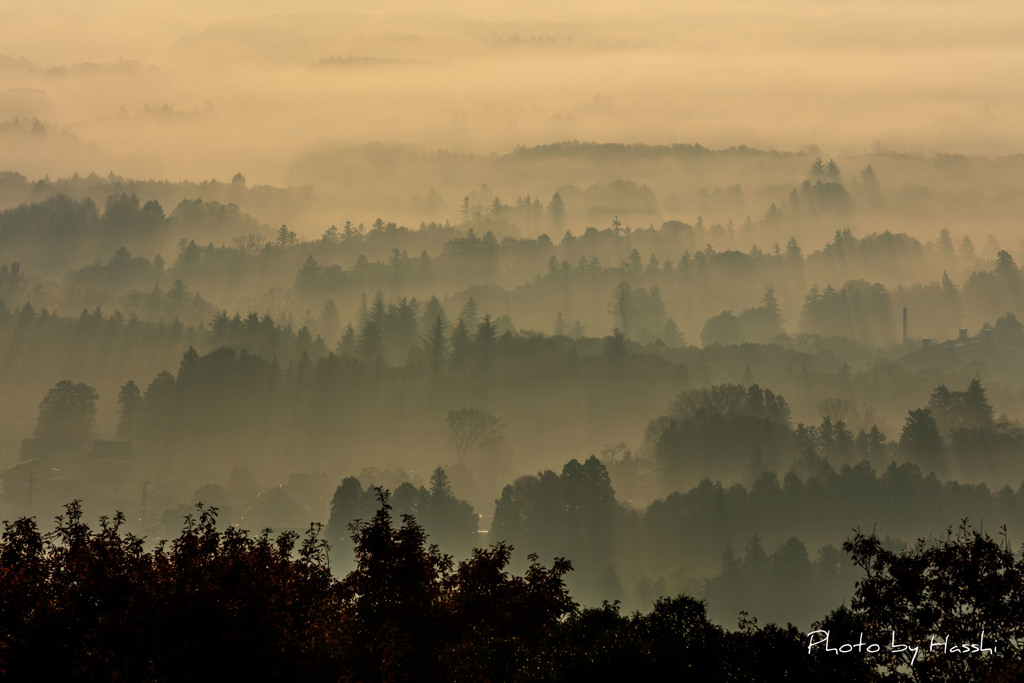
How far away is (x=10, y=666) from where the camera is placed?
44.2m

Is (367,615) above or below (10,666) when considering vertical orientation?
above

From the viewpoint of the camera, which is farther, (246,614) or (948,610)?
(948,610)

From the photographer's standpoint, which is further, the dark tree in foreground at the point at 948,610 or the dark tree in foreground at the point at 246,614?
the dark tree in foreground at the point at 948,610

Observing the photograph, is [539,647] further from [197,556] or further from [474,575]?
[197,556]

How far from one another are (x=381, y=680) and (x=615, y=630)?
11.5 meters

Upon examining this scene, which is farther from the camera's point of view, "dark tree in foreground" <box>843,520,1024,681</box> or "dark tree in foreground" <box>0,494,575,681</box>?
"dark tree in foreground" <box>843,520,1024,681</box>

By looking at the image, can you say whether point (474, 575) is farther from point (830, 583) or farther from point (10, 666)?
point (830, 583)

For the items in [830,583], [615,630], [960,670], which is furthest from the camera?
[830,583]

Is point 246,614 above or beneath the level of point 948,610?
beneath

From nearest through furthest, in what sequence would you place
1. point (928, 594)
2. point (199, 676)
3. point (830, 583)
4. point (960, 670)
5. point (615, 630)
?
point (199, 676)
point (960, 670)
point (928, 594)
point (615, 630)
point (830, 583)

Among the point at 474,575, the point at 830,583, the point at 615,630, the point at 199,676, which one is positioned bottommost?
the point at 199,676

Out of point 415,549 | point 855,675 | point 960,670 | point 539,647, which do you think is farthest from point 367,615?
point 960,670

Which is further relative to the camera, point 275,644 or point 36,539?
point 36,539

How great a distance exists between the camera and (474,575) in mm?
61219
